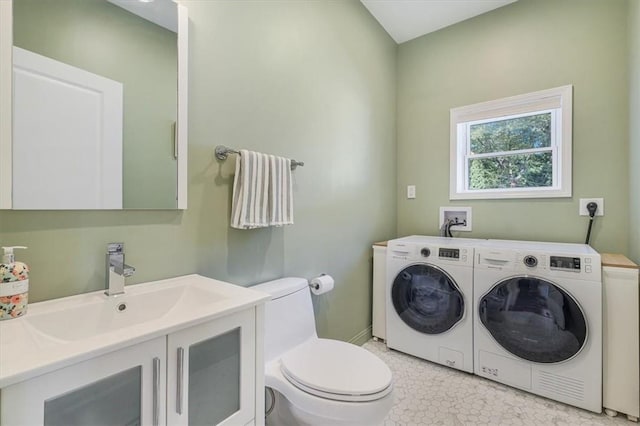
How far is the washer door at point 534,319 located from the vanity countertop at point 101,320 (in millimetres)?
1591

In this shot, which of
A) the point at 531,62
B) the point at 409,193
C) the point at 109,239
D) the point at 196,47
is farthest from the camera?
the point at 409,193

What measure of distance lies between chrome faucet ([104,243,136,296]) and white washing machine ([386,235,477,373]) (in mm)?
1749

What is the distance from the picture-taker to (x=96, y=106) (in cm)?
102

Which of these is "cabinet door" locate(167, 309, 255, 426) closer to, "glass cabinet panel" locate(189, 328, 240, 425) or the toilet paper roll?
"glass cabinet panel" locate(189, 328, 240, 425)

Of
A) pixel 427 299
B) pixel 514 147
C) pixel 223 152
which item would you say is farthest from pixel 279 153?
pixel 514 147

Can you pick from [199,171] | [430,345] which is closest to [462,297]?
[430,345]

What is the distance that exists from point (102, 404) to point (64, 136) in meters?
0.81

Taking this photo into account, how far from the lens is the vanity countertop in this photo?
0.58 meters

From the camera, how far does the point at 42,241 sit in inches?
35.2

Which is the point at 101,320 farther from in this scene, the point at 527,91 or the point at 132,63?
the point at 527,91

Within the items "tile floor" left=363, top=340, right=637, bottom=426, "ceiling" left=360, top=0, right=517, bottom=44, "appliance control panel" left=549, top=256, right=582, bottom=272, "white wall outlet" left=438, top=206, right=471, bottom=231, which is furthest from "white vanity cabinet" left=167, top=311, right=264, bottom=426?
"ceiling" left=360, top=0, right=517, bottom=44

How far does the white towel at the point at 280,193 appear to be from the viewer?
1459mm

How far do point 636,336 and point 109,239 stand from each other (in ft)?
8.28

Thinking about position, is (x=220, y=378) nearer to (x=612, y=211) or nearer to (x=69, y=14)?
(x=69, y=14)
